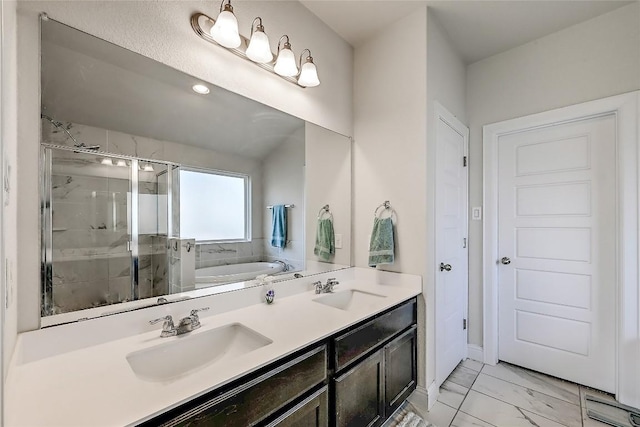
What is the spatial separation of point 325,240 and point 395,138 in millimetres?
893

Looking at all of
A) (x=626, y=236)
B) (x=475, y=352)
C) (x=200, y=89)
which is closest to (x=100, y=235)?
(x=200, y=89)

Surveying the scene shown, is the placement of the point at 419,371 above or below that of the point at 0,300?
below

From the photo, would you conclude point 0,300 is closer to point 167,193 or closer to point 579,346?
point 167,193

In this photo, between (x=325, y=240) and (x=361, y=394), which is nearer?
(x=361, y=394)

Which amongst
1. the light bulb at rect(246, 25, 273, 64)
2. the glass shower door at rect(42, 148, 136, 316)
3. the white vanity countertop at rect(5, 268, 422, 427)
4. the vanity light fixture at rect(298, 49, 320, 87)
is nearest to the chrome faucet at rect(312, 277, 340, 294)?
the white vanity countertop at rect(5, 268, 422, 427)

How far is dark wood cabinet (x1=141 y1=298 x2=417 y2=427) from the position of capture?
846 mm

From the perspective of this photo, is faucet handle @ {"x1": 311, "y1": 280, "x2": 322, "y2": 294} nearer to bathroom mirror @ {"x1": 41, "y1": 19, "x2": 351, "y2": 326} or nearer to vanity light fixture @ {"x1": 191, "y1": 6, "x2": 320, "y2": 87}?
bathroom mirror @ {"x1": 41, "y1": 19, "x2": 351, "y2": 326}

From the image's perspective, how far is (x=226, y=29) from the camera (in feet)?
4.35

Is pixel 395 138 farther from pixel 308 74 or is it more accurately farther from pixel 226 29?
pixel 226 29

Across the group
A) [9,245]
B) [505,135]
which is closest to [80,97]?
[9,245]

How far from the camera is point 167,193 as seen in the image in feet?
4.34

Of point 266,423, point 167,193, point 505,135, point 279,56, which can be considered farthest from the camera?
point 505,135

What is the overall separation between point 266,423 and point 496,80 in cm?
294

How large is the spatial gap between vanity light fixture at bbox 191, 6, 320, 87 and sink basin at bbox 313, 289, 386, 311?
1357mm
